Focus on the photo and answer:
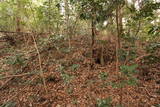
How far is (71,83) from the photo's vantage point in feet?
11.1

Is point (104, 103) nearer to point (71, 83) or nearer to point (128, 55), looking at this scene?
point (71, 83)

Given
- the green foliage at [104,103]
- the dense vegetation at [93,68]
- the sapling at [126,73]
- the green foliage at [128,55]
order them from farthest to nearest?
the green foliage at [128,55] < the dense vegetation at [93,68] < the green foliage at [104,103] < the sapling at [126,73]

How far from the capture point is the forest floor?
2.72 m

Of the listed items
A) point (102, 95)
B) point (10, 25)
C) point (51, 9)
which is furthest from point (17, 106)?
point (10, 25)

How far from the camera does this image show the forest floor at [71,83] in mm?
2721

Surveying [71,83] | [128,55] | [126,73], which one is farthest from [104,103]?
[128,55]

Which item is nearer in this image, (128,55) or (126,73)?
(126,73)

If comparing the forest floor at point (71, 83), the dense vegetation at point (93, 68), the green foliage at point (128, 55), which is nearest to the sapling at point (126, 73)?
the dense vegetation at point (93, 68)

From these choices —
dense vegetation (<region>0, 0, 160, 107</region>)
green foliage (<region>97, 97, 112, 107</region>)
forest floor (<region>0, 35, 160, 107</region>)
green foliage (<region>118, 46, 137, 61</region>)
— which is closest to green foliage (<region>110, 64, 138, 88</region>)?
dense vegetation (<region>0, 0, 160, 107</region>)

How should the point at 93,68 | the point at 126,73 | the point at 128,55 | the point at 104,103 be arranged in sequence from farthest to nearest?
the point at 93,68
the point at 128,55
the point at 104,103
the point at 126,73

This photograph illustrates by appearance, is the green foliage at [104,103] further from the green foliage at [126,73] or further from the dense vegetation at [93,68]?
the green foliage at [126,73]

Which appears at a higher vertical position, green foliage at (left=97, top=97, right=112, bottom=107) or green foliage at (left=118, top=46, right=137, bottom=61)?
green foliage at (left=118, top=46, right=137, bottom=61)

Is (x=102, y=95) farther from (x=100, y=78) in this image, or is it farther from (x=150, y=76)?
(x=150, y=76)

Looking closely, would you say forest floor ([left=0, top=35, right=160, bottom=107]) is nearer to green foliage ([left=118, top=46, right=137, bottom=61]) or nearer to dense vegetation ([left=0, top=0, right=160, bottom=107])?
dense vegetation ([left=0, top=0, right=160, bottom=107])
